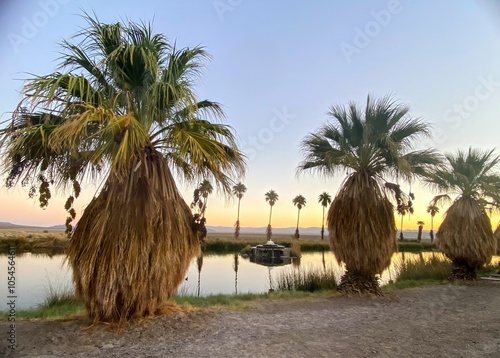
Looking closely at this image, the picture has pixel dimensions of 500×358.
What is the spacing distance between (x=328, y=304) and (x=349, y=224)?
249cm

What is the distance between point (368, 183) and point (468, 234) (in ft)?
20.6

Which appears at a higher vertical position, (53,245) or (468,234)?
(468,234)

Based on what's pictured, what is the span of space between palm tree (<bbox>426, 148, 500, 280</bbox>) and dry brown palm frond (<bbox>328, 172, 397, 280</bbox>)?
4.54m

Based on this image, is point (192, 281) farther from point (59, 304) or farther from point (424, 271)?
point (424, 271)

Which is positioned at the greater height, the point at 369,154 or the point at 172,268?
the point at 369,154

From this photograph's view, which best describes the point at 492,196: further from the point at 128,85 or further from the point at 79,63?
the point at 79,63

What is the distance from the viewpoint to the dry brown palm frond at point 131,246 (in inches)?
237

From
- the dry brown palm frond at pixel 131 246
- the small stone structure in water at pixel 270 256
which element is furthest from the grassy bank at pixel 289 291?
the small stone structure in water at pixel 270 256

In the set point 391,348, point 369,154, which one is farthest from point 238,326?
point 369,154

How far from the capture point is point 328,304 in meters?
9.31

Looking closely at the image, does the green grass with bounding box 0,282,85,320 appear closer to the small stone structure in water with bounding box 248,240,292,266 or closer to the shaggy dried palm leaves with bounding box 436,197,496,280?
the shaggy dried palm leaves with bounding box 436,197,496,280

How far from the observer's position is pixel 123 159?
18.3 ft

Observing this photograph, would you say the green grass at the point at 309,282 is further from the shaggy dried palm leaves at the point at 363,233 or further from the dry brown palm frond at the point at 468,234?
the dry brown palm frond at the point at 468,234

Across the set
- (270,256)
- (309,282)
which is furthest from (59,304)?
(270,256)
